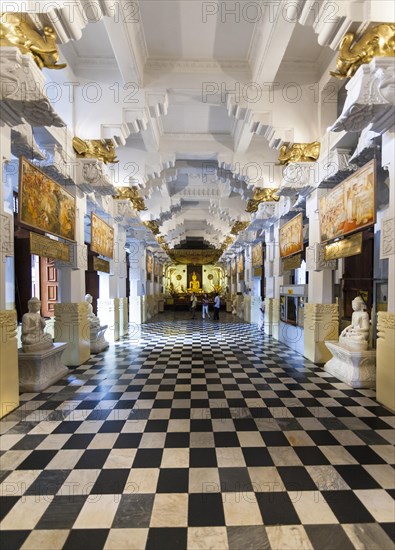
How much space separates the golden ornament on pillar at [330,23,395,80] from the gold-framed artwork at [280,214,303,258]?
12.2 ft

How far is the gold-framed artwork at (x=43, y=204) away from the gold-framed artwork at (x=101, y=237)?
4.04ft

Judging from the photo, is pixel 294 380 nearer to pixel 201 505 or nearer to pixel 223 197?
pixel 201 505

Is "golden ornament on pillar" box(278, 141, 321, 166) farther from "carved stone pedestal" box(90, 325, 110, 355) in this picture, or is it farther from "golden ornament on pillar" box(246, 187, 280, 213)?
"carved stone pedestal" box(90, 325, 110, 355)

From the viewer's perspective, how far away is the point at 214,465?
8.97ft

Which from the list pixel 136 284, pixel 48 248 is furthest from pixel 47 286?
pixel 48 248

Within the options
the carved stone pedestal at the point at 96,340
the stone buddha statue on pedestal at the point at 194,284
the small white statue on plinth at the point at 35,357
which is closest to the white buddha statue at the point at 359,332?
the small white statue on plinth at the point at 35,357

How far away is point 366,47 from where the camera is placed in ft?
11.0

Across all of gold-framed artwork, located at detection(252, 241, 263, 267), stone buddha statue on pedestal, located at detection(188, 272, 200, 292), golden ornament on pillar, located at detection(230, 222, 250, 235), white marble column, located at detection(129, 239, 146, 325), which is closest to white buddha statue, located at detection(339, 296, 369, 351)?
gold-framed artwork, located at detection(252, 241, 263, 267)

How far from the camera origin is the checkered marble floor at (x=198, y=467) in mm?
2006

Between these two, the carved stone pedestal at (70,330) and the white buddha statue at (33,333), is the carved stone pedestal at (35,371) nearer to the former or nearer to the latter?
the white buddha statue at (33,333)

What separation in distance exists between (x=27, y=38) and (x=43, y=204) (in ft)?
7.16

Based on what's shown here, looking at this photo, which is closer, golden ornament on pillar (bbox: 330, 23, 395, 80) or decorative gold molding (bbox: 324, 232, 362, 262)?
golden ornament on pillar (bbox: 330, 23, 395, 80)

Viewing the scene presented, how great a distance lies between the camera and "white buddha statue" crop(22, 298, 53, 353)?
4.80 metres

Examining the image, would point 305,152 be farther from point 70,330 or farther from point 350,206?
point 70,330
